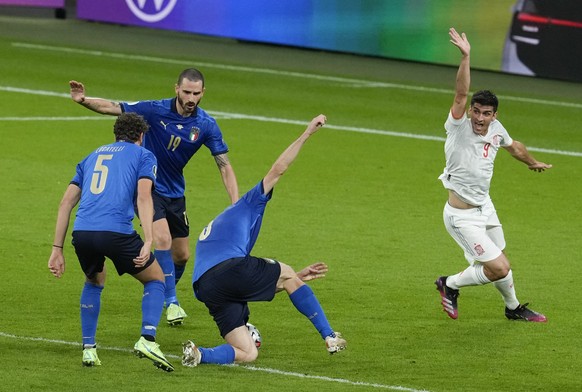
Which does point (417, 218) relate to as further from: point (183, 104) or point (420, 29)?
point (420, 29)

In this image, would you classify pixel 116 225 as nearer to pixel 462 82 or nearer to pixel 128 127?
pixel 128 127

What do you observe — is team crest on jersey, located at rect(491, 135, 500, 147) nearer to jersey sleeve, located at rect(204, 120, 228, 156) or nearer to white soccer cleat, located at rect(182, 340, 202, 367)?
jersey sleeve, located at rect(204, 120, 228, 156)

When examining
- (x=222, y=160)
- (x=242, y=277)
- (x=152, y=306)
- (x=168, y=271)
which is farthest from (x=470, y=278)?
(x=152, y=306)

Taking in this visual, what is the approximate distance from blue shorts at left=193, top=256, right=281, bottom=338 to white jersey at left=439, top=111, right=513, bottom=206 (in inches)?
98.6

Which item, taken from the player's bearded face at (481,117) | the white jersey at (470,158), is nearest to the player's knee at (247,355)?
the white jersey at (470,158)

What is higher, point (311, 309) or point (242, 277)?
point (242, 277)

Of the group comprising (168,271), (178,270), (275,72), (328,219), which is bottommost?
(275,72)

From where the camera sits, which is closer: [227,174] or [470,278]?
[227,174]

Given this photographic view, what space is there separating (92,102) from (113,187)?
1.80 m

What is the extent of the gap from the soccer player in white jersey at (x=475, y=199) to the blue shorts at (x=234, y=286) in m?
2.39

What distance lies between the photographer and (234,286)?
34.5ft

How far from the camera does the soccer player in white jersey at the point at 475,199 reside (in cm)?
1223

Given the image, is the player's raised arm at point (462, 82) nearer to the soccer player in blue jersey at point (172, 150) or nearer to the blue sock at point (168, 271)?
the soccer player in blue jersey at point (172, 150)

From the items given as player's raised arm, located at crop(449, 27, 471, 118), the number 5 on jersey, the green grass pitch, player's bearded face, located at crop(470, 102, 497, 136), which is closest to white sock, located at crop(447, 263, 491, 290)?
the green grass pitch
